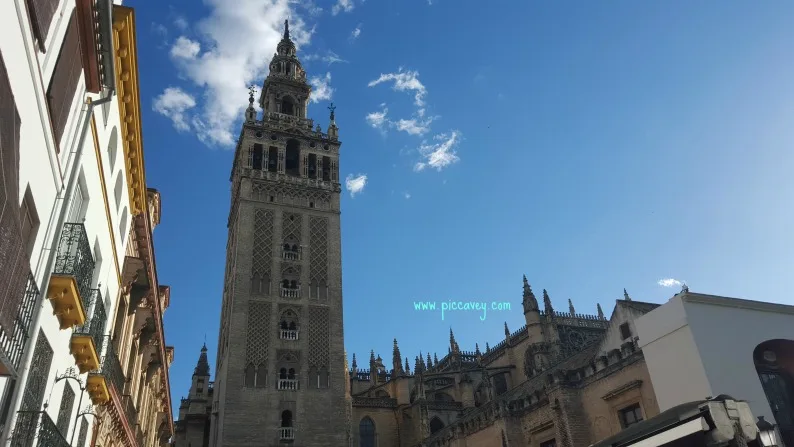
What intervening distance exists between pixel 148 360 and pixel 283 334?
14332 mm

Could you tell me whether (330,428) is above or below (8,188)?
above

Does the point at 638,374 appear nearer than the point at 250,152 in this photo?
Yes

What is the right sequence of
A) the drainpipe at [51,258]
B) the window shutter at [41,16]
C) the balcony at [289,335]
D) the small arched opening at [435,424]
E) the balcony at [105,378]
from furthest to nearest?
the small arched opening at [435,424] → the balcony at [289,335] → the balcony at [105,378] → the drainpipe at [51,258] → the window shutter at [41,16]

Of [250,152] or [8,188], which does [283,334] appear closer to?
[250,152]

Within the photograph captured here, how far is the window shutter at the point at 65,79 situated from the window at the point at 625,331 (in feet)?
60.5

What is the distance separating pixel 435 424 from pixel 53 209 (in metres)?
34.0

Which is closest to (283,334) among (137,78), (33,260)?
(137,78)

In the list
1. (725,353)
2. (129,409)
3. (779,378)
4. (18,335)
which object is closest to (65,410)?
(18,335)

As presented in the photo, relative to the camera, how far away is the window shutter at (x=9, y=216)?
6.48 m

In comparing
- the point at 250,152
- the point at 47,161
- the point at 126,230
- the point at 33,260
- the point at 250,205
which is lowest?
the point at 33,260

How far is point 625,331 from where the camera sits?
2119 centimetres

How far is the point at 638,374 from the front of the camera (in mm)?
19078

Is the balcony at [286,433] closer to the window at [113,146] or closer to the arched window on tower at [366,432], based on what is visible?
the arched window on tower at [366,432]

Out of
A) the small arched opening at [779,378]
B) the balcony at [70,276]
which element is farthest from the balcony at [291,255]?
the balcony at [70,276]
